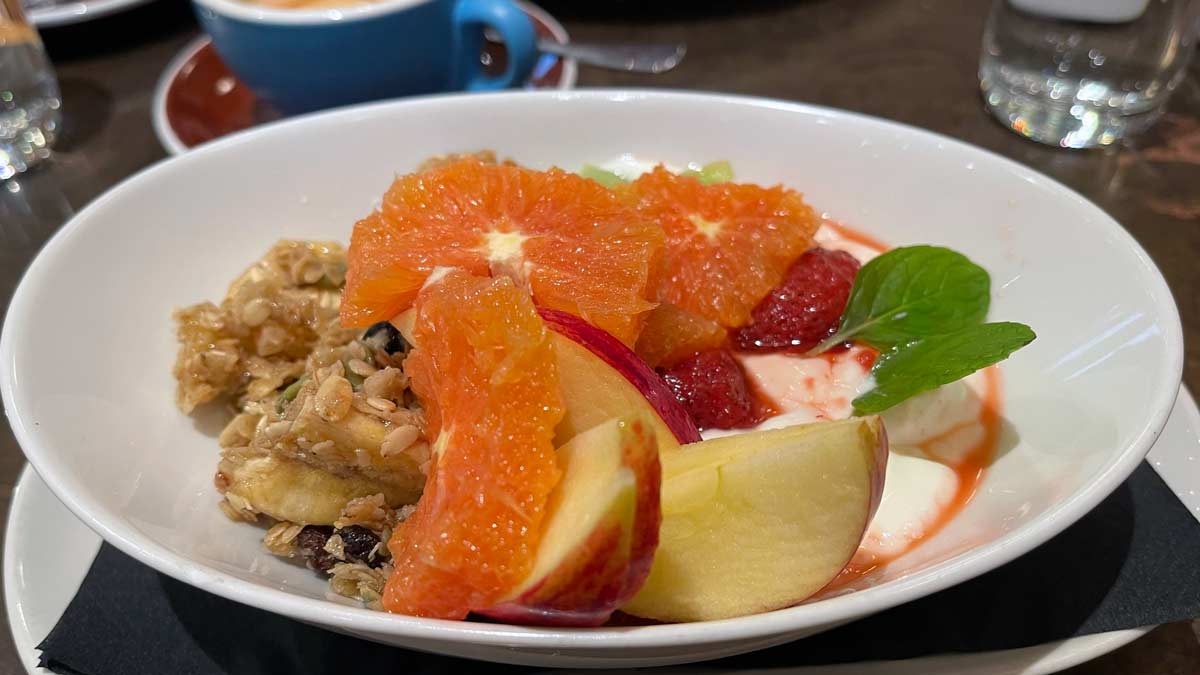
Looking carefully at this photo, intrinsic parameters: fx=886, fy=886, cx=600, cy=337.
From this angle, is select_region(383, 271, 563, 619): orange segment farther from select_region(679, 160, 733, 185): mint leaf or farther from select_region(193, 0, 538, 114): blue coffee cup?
select_region(193, 0, 538, 114): blue coffee cup

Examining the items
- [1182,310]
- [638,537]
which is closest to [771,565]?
[638,537]

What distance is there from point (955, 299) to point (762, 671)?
603mm

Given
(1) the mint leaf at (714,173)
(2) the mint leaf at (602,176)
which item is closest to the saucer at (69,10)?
(2) the mint leaf at (602,176)

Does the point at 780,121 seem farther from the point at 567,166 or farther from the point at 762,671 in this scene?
the point at 762,671

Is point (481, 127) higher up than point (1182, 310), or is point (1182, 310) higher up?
point (481, 127)

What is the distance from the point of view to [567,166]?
1606mm

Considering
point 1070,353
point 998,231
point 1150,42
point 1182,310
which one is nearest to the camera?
point 1070,353

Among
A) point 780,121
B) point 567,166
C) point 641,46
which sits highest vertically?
point 780,121

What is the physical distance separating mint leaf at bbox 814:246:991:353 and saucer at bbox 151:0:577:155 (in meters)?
1.10

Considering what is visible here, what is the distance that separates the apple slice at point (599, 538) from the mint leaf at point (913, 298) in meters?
0.60

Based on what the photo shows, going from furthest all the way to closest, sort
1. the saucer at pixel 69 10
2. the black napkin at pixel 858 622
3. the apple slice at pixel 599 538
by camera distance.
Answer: the saucer at pixel 69 10, the black napkin at pixel 858 622, the apple slice at pixel 599 538

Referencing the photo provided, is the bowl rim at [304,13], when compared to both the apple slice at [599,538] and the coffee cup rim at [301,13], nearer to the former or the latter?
the coffee cup rim at [301,13]

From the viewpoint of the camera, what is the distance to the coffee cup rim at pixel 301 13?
190cm

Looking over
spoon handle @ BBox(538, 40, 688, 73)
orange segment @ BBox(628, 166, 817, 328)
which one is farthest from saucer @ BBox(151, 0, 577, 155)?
orange segment @ BBox(628, 166, 817, 328)
